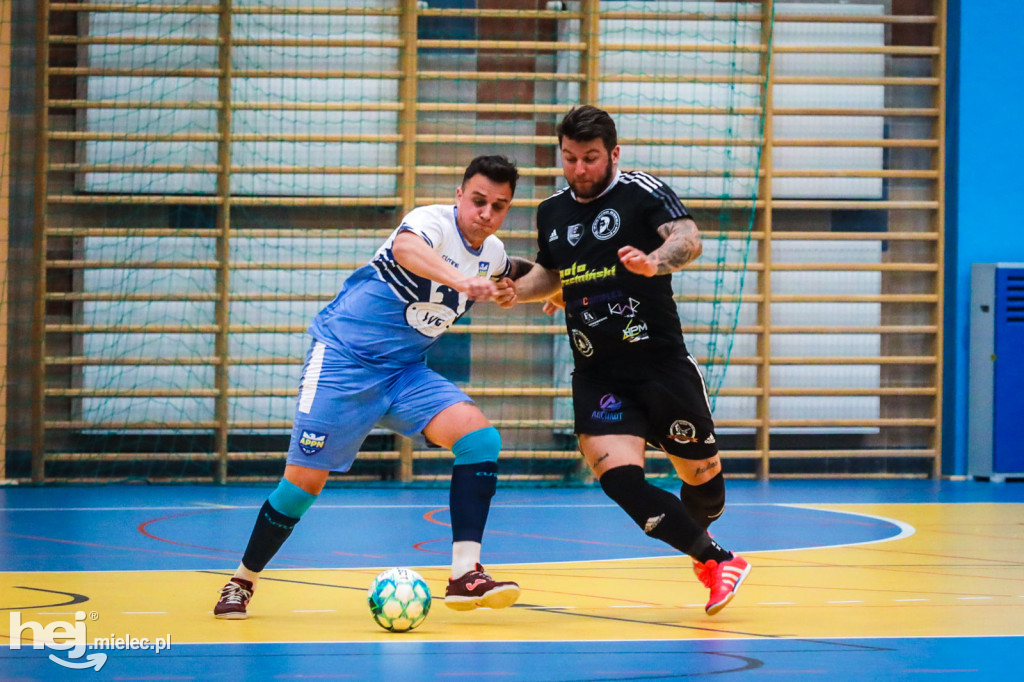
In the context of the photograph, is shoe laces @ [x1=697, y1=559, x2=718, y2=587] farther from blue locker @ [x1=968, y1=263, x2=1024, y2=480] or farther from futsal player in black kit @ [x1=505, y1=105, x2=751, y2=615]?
blue locker @ [x1=968, y1=263, x2=1024, y2=480]

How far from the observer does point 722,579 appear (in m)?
4.00

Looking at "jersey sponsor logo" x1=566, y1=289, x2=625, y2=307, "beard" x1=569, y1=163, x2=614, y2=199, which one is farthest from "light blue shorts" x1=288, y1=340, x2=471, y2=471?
"beard" x1=569, y1=163, x2=614, y2=199

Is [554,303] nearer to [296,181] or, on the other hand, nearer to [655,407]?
[655,407]

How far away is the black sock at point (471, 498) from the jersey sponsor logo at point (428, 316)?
1.60 feet

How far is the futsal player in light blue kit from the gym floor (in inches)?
12.5

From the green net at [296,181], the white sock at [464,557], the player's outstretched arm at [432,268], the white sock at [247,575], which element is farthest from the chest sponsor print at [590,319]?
the green net at [296,181]

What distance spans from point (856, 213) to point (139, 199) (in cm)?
598

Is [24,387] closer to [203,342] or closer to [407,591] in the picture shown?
[203,342]

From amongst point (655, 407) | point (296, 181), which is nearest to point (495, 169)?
point (655, 407)

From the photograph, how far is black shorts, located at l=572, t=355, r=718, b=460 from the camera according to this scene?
4.31 metres

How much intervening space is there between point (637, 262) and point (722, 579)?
1.04 metres

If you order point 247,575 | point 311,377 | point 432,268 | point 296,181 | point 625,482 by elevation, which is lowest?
point 247,575

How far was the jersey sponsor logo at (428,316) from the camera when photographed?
4.25 m

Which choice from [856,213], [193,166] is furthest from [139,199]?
[856,213]
